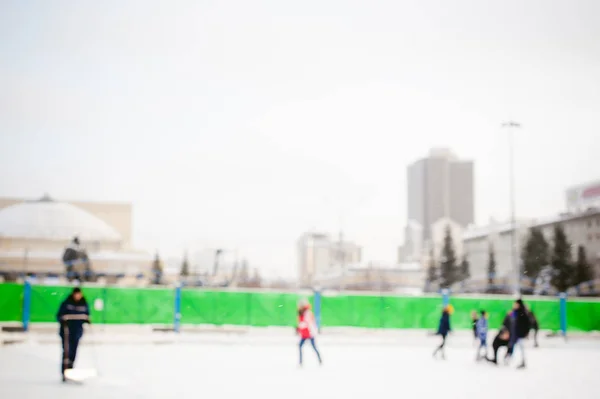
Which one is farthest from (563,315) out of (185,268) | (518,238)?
(185,268)

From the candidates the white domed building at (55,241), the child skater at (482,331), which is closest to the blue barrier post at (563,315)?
the child skater at (482,331)

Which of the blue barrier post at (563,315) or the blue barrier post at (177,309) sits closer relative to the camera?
the blue barrier post at (177,309)

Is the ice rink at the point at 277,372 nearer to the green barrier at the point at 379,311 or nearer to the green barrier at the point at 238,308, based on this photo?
the green barrier at the point at 238,308

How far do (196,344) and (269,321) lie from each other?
4.99m

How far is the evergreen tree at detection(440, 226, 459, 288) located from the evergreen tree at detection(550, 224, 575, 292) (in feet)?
66.1

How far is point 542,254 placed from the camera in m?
68.0

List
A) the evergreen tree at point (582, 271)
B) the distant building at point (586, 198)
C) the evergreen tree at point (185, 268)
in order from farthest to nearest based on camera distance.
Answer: the evergreen tree at point (185, 268)
the distant building at point (586, 198)
the evergreen tree at point (582, 271)

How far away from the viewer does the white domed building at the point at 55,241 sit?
84.5 meters

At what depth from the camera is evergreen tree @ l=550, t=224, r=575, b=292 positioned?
6406cm

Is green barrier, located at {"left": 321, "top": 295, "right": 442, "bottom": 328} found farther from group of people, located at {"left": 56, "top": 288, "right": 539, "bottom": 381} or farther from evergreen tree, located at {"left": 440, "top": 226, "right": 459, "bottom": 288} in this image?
evergreen tree, located at {"left": 440, "top": 226, "right": 459, "bottom": 288}

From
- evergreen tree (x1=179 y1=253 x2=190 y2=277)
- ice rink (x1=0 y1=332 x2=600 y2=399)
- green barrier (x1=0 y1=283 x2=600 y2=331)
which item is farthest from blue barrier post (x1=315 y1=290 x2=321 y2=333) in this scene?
evergreen tree (x1=179 y1=253 x2=190 y2=277)

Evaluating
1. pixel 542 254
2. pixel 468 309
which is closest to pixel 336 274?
pixel 542 254

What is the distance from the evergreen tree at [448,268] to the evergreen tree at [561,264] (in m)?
20.1

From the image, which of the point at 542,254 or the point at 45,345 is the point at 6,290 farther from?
the point at 542,254
